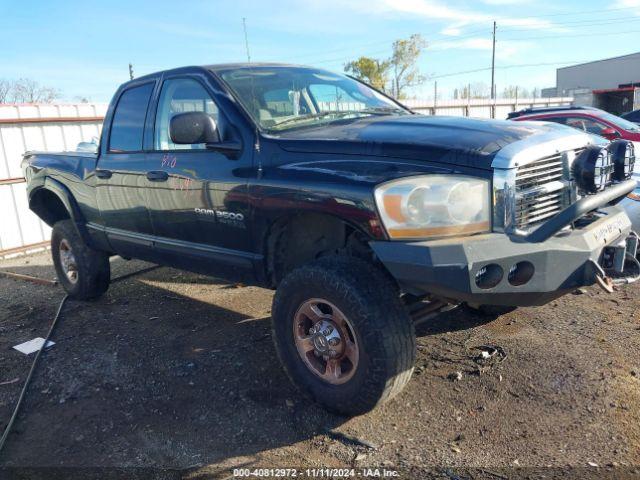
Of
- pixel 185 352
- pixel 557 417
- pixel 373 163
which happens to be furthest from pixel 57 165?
pixel 557 417

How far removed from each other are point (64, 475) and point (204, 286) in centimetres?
307

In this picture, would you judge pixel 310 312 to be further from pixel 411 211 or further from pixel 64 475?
pixel 64 475

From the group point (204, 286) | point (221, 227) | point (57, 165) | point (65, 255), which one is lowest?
point (204, 286)

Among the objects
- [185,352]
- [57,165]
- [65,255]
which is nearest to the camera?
[185,352]

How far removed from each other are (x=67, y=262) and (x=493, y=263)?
443cm

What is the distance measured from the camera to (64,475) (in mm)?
2670

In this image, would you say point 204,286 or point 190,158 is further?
point 204,286

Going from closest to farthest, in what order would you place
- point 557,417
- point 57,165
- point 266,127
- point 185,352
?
point 557,417 < point 266,127 < point 185,352 < point 57,165

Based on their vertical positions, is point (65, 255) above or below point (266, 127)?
below

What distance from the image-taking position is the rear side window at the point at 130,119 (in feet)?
13.8

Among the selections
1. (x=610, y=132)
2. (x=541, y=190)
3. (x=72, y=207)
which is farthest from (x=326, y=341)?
(x=610, y=132)

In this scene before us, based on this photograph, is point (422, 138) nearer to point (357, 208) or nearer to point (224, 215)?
point (357, 208)

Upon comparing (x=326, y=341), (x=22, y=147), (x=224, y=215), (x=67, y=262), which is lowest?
(x=67, y=262)

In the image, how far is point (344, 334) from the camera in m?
2.88
